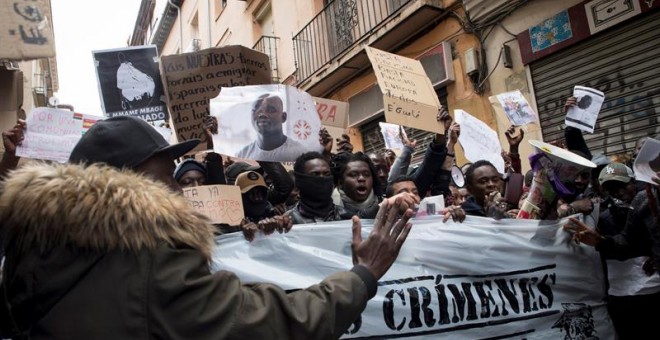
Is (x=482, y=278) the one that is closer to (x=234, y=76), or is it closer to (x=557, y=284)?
(x=557, y=284)

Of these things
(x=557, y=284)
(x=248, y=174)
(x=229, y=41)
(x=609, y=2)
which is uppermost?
(x=229, y=41)

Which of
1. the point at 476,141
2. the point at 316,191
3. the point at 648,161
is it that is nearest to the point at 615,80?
the point at 476,141

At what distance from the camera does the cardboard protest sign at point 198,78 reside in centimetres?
347

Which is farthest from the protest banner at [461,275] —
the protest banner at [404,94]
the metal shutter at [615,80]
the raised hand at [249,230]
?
the metal shutter at [615,80]

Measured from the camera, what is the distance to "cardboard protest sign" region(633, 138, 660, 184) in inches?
94.3

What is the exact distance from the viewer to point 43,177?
44.0 inches

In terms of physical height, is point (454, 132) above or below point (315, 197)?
above

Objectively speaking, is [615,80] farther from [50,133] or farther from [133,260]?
[133,260]

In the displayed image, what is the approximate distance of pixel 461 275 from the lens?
2.46m

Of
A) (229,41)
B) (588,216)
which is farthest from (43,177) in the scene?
(229,41)

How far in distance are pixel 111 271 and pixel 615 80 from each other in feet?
18.1

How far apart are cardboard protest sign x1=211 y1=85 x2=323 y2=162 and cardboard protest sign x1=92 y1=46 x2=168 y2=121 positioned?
80cm

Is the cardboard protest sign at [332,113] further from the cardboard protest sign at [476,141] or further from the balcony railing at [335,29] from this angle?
the balcony railing at [335,29]

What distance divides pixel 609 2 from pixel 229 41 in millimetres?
11629
